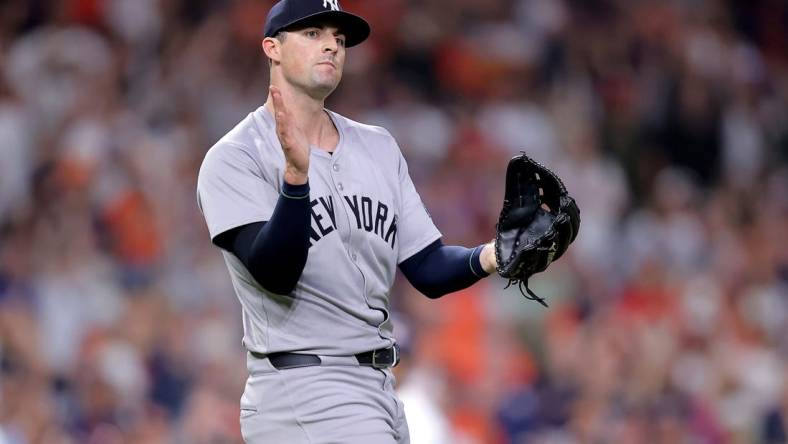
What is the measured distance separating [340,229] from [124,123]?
444cm

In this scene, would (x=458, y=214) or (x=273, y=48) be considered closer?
(x=273, y=48)

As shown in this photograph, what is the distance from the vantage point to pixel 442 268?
3.44 metres

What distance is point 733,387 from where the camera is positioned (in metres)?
7.48

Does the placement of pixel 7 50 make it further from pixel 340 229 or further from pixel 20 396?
pixel 340 229

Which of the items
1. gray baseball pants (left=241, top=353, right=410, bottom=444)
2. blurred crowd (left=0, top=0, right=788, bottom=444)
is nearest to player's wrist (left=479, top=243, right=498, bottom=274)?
gray baseball pants (left=241, top=353, right=410, bottom=444)

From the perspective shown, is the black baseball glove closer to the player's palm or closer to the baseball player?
the baseball player

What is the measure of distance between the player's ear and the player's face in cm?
2

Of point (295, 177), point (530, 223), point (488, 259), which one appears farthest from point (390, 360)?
point (295, 177)

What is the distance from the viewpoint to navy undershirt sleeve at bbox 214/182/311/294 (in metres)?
2.91

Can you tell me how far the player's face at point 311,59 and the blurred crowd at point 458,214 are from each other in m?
2.68

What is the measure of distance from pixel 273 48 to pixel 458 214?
4380 millimetres

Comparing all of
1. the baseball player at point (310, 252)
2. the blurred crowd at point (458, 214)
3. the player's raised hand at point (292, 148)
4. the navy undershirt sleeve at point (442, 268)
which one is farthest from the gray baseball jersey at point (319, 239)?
the blurred crowd at point (458, 214)

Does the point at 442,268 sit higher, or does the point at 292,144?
the point at 292,144

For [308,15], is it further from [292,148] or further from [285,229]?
[285,229]
